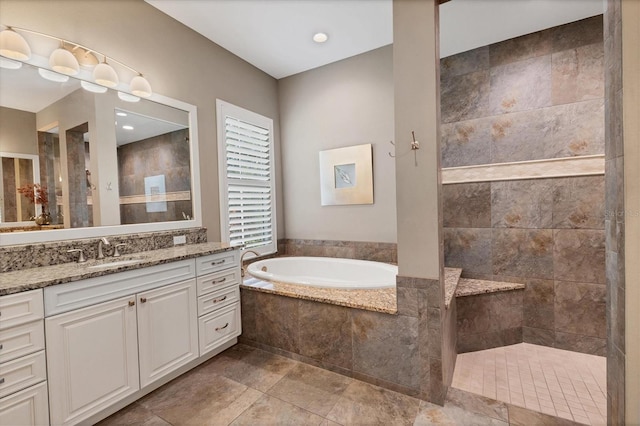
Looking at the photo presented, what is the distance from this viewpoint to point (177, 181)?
2539 millimetres

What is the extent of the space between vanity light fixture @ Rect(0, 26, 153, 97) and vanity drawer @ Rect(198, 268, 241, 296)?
5.04 feet

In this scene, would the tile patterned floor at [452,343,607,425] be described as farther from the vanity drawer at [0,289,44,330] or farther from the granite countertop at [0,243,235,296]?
the vanity drawer at [0,289,44,330]

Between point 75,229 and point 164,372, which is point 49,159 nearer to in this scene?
point 75,229

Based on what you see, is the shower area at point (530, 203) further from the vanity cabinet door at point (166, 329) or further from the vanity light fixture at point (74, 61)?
the vanity light fixture at point (74, 61)

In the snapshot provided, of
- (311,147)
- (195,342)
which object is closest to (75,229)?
(195,342)

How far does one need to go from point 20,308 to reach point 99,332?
38 cm

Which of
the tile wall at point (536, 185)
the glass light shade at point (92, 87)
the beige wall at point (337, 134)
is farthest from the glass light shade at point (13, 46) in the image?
the tile wall at point (536, 185)

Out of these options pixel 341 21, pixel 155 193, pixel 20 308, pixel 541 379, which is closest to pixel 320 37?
pixel 341 21

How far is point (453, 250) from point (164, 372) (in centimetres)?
269

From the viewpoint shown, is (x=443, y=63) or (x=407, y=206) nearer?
(x=407, y=206)

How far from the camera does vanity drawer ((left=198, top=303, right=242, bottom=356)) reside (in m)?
2.12

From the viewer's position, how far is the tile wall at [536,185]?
2.38 metres

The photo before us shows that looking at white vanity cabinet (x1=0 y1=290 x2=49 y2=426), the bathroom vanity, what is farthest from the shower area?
white vanity cabinet (x1=0 y1=290 x2=49 y2=426)

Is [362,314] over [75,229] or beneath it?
beneath
